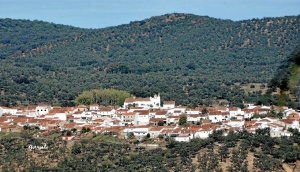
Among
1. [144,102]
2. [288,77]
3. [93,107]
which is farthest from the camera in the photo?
[144,102]

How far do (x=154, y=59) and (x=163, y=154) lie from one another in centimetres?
7178

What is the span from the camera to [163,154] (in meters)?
34.9

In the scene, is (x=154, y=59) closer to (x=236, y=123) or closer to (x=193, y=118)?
(x=193, y=118)

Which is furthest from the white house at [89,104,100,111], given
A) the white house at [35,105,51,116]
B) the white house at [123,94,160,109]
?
the white house at [35,105,51,116]

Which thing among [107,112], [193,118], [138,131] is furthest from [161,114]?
[138,131]

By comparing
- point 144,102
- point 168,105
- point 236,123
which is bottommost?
point 236,123

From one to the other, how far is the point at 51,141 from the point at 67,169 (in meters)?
6.60

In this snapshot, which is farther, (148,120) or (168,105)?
(168,105)

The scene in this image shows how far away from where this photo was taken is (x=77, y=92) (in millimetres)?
64688

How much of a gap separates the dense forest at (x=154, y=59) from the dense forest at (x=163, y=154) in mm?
17534

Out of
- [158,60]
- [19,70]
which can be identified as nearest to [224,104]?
[19,70]

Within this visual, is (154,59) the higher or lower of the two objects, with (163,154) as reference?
higher

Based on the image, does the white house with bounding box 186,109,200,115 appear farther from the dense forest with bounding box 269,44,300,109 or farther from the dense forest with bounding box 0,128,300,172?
the dense forest with bounding box 269,44,300,109

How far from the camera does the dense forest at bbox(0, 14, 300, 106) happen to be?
6341 centimetres
